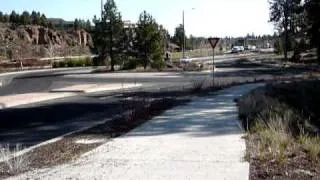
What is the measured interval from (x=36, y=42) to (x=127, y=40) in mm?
55698

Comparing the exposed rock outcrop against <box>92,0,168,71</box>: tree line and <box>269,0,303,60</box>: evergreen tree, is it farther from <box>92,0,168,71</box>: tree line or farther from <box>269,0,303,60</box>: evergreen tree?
<box>92,0,168,71</box>: tree line

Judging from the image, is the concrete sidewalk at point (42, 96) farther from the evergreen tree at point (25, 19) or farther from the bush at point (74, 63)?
the evergreen tree at point (25, 19)

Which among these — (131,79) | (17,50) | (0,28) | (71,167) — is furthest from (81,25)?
(71,167)

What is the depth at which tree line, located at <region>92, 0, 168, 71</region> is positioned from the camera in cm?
5325

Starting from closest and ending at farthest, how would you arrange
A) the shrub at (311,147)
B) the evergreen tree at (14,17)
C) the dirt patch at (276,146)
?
1. the dirt patch at (276,146)
2. the shrub at (311,147)
3. the evergreen tree at (14,17)

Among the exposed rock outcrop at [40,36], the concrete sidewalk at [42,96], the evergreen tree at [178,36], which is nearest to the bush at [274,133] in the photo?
the concrete sidewalk at [42,96]

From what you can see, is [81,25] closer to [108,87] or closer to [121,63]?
[121,63]

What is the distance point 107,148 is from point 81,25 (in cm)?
13783

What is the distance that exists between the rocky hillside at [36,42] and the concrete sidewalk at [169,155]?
220 ft

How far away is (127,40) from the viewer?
176ft

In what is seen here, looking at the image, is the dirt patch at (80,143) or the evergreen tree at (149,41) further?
the evergreen tree at (149,41)

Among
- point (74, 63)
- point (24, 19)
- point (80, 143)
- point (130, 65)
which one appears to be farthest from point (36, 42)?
point (80, 143)

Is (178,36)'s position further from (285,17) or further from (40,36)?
(285,17)

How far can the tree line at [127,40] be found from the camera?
53250 millimetres
